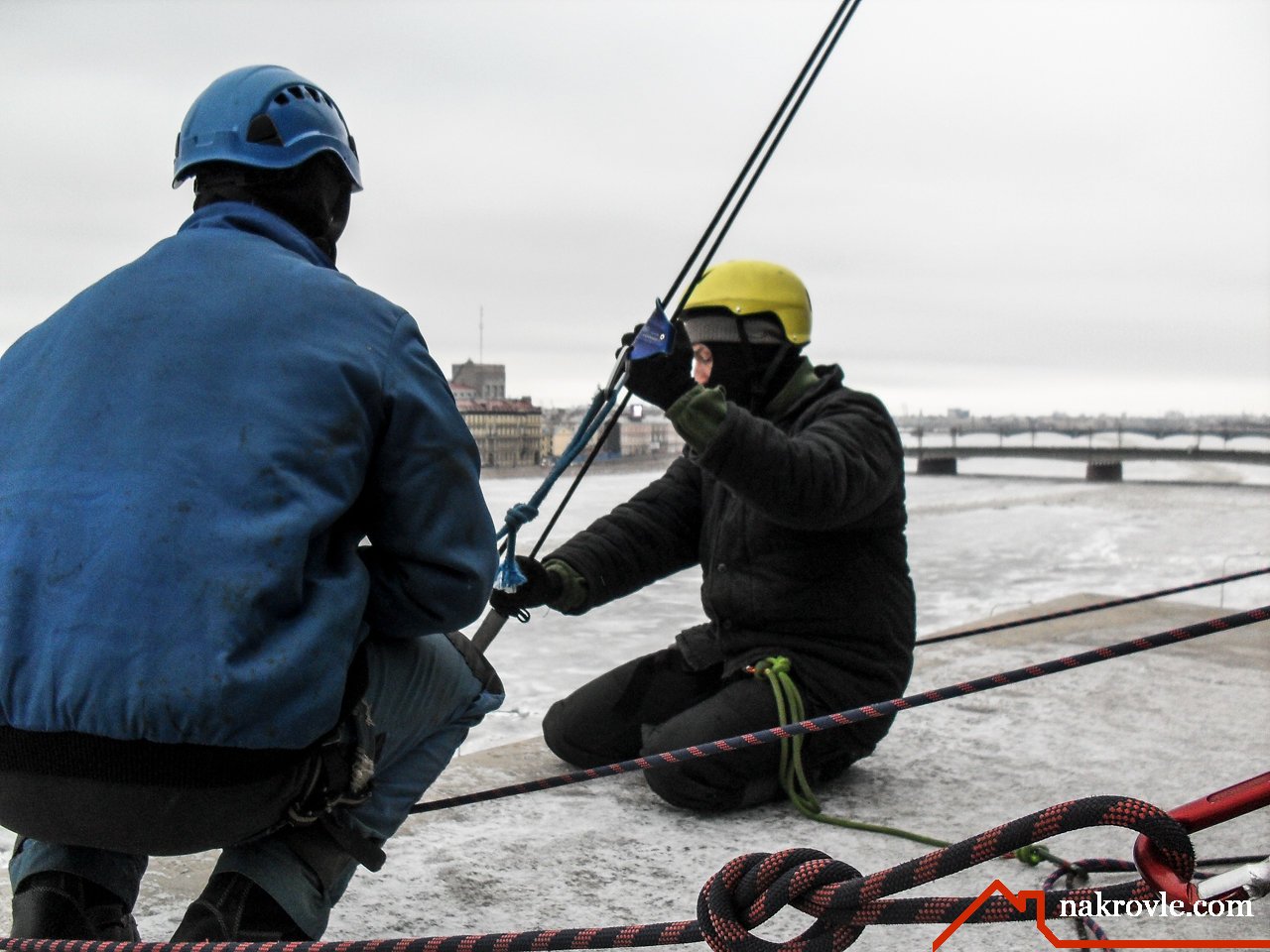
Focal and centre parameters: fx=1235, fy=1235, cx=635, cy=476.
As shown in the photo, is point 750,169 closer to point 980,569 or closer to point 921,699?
point 921,699

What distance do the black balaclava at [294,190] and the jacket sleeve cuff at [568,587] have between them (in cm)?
143

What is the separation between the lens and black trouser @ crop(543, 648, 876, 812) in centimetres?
286

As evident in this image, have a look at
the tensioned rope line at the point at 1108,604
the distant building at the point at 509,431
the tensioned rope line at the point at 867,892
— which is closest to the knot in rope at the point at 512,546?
the tensioned rope line at the point at 867,892

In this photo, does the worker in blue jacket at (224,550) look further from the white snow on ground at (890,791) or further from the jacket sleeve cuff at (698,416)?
the jacket sleeve cuff at (698,416)

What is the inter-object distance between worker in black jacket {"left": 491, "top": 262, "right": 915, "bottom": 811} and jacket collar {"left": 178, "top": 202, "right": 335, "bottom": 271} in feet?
3.27

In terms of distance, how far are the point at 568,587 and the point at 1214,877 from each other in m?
2.20

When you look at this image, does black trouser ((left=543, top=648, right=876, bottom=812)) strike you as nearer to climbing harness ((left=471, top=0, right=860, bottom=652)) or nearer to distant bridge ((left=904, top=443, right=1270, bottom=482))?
climbing harness ((left=471, top=0, right=860, bottom=652))

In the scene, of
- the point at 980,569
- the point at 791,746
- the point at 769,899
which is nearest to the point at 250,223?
the point at 769,899

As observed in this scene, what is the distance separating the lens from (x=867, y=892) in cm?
123

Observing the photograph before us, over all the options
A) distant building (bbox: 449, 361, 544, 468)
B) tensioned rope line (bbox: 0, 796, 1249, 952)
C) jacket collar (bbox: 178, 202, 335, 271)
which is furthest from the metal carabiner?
distant building (bbox: 449, 361, 544, 468)

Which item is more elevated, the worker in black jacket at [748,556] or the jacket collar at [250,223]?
the jacket collar at [250,223]

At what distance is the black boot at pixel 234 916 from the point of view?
1.76 meters

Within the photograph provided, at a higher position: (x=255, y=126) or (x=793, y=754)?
(x=255, y=126)

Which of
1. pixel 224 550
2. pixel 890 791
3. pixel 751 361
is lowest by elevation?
pixel 890 791
